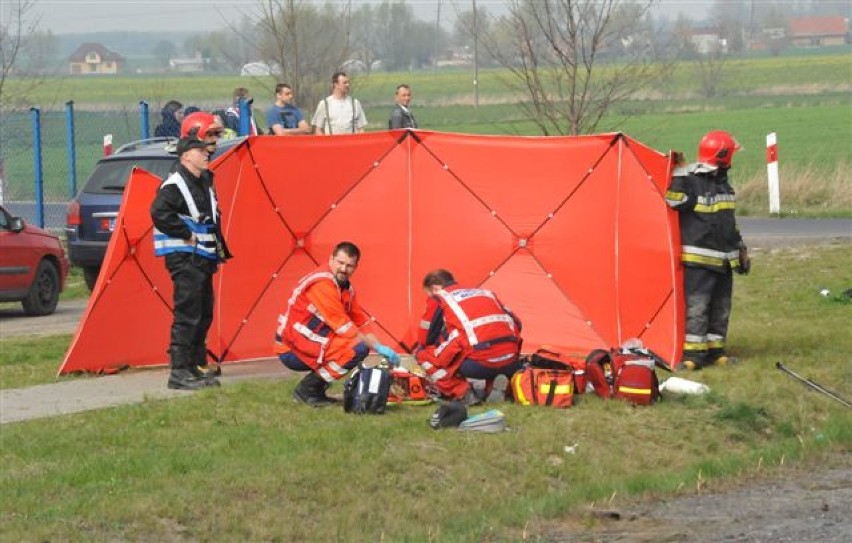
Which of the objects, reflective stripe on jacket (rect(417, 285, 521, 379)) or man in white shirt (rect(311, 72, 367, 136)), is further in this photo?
man in white shirt (rect(311, 72, 367, 136))

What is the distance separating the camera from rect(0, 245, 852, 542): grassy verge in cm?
838

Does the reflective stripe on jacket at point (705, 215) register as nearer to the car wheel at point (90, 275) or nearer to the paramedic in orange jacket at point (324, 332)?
the paramedic in orange jacket at point (324, 332)

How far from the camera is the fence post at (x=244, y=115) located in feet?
80.4

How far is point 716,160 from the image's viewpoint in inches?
501

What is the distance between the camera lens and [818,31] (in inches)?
5517

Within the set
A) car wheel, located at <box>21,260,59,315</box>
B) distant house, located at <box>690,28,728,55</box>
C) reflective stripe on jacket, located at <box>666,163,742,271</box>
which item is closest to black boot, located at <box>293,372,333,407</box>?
reflective stripe on jacket, located at <box>666,163,742,271</box>

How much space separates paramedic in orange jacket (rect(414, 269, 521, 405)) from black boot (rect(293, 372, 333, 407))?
69cm

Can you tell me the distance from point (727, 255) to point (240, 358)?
13.5ft

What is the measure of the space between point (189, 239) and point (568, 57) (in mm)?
8953

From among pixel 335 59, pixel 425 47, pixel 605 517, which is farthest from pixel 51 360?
pixel 425 47

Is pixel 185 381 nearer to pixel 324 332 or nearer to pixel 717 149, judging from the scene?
pixel 324 332

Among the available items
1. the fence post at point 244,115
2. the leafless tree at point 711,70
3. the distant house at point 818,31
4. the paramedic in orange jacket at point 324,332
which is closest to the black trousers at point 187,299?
the paramedic in orange jacket at point 324,332

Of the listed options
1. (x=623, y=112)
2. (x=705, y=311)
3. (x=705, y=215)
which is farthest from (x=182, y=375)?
(x=623, y=112)

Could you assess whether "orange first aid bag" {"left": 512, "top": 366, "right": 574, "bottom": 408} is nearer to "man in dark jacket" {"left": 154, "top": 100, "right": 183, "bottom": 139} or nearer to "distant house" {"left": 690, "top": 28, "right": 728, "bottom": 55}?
"man in dark jacket" {"left": 154, "top": 100, "right": 183, "bottom": 139}
